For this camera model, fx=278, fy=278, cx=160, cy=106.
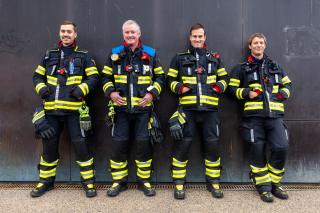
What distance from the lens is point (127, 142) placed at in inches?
145

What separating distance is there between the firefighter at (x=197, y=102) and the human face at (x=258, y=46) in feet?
1.54

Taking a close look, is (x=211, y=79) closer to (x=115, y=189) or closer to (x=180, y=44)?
(x=180, y=44)

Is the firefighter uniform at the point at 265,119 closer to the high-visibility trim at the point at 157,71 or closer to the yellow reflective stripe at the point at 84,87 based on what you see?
the high-visibility trim at the point at 157,71

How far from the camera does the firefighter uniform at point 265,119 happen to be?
356 centimetres

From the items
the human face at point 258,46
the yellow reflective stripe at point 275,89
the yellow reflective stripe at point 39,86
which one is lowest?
the yellow reflective stripe at point 275,89

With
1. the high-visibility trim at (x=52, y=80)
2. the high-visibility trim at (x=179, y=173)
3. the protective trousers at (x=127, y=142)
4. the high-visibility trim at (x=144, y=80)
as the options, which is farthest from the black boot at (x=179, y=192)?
the high-visibility trim at (x=52, y=80)

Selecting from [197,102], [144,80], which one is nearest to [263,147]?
[197,102]

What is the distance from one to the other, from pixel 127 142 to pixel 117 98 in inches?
24.2

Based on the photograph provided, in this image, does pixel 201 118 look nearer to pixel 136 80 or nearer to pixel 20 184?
pixel 136 80

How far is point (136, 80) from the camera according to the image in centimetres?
356

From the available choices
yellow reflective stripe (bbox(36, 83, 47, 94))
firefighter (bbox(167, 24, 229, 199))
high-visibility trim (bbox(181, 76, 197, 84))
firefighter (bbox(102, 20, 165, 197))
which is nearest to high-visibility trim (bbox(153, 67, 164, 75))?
firefighter (bbox(102, 20, 165, 197))

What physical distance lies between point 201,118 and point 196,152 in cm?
72

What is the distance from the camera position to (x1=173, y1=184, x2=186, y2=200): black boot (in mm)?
3564

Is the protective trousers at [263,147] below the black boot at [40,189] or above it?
above
